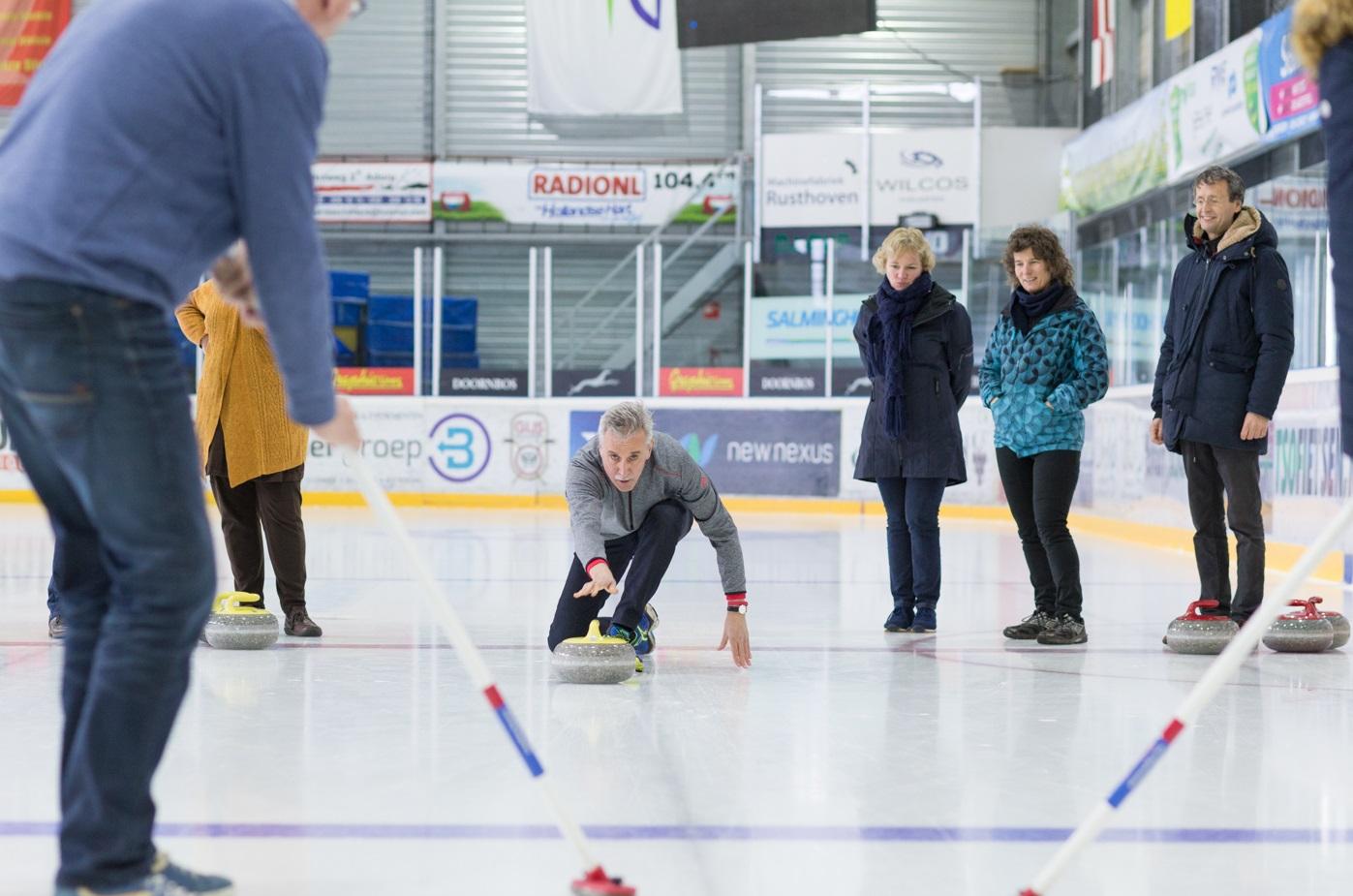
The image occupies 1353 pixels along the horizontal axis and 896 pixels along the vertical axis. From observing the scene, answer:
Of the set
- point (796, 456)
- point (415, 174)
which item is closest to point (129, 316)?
point (796, 456)

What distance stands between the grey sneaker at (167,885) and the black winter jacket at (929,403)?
334 cm

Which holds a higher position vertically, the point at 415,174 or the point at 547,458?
the point at 415,174

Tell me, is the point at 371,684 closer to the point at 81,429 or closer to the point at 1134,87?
the point at 81,429

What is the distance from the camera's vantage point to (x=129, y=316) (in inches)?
66.3

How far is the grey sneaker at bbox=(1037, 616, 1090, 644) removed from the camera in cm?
466

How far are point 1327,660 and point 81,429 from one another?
3.70 metres

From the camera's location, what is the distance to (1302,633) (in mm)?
4410

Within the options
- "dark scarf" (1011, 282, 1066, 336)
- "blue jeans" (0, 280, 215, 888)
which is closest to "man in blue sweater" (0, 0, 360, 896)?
"blue jeans" (0, 280, 215, 888)

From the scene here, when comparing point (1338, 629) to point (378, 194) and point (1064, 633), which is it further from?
point (378, 194)

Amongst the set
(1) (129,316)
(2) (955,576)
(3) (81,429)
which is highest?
(1) (129,316)

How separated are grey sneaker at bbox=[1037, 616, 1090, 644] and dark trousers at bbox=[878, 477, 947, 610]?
41 cm

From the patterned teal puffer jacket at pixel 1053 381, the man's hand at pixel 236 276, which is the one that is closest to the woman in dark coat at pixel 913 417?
the patterned teal puffer jacket at pixel 1053 381

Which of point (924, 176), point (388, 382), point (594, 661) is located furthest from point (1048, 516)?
point (924, 176)

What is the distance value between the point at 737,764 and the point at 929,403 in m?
2.36
